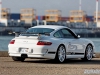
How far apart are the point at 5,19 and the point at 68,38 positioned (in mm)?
123796

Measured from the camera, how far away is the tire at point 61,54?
42.9 feet

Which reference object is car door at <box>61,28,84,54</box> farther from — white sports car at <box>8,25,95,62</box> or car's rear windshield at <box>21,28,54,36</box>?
car's rear windshield at <box>21,28,54,36</box>

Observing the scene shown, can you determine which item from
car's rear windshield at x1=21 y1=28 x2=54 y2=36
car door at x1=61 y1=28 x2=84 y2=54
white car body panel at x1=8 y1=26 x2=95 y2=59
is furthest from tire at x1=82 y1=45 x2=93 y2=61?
car's rear windshield at x1=21 y1=28 x2=54 y2=36

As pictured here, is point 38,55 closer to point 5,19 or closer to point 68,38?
point 68,38

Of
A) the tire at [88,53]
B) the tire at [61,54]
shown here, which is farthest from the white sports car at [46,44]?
the tire at [88,53]

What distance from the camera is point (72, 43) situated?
45.4 ft

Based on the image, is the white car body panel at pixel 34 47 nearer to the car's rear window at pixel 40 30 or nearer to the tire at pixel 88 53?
the car's rear window at pixel 40 30

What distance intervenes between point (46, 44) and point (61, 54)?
617 millimetres

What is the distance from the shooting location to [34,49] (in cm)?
1277

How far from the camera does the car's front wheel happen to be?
1308cm

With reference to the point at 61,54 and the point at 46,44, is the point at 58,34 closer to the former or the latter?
the point at 61,54

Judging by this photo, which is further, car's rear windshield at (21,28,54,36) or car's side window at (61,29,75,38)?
car's side window at (61,29,75,38)

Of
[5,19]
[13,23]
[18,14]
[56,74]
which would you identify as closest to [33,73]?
[56,74]

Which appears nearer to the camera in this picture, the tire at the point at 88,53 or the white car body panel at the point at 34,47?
the white car body panel at the point at 34,47
